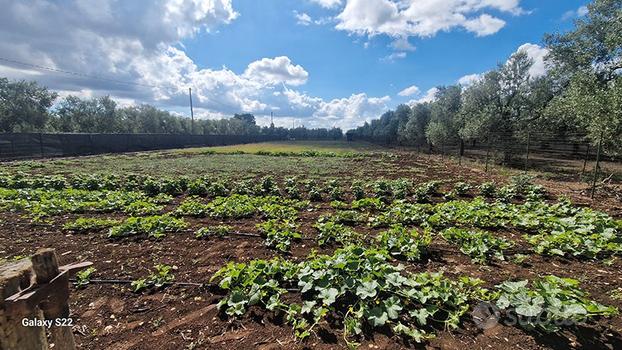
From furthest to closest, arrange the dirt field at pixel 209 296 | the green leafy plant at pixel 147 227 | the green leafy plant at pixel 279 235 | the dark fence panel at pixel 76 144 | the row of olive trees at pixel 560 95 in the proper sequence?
the dark fence panel at pixel 76 144
the row of olive trees at pixel 560 95
the green leafy plant at pixel 147 227
the green leafy plant at pixel 279 235
the dirt field at pixel 209 296

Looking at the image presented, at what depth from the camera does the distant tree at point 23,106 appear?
145ft

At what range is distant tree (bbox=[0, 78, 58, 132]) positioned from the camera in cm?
4431

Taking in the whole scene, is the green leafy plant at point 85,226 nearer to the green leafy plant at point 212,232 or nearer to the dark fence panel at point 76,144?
the green leafy plant at point 212,232

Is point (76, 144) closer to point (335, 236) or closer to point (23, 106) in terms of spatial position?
point (23, 106)

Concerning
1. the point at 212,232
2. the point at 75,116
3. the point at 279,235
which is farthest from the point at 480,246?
the point at 75,116

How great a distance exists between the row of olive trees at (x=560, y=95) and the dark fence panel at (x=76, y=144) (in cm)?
3709

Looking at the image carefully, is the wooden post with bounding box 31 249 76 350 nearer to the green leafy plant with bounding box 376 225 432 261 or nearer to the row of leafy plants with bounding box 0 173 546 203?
the green leafy plant with bounding box 376 225 432 261

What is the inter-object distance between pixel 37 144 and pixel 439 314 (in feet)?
112

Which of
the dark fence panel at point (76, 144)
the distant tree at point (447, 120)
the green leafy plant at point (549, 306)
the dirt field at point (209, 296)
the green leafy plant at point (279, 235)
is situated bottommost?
the dirt field at point (209, 296)

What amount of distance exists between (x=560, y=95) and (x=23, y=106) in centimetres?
6965

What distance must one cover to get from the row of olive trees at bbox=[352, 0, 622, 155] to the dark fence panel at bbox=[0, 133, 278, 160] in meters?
37.1

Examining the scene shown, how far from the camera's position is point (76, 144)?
95.4 feet

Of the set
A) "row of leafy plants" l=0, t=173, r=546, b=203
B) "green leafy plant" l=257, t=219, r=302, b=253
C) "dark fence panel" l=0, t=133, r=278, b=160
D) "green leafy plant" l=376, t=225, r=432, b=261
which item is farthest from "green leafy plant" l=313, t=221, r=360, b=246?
"dark fence panel" l=0, t=133, r=278, b=160

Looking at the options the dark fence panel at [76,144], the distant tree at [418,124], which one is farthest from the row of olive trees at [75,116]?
the distant tree at [418,124]
